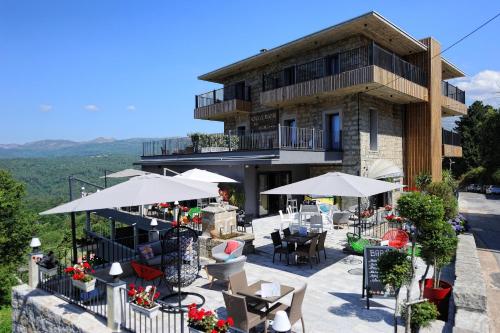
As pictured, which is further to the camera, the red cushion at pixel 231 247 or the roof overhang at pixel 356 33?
the roof overhang at pixel 356 33

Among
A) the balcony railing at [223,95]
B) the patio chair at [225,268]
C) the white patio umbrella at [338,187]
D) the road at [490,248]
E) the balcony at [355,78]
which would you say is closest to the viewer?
the patio chair at [225,268]

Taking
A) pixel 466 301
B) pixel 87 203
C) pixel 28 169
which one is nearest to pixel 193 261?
pixel 87 203

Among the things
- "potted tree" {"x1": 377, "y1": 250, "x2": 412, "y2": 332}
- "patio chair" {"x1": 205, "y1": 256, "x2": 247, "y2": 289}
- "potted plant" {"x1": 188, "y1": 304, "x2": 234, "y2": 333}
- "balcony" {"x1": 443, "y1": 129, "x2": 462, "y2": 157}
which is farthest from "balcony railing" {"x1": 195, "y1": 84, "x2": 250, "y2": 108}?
"potted plant" {"x1": 188, "y1": 304, "x2": 234, "y2": 333}

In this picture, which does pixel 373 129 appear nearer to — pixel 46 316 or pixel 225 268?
pixel 225 268

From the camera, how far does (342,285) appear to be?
22.8ft

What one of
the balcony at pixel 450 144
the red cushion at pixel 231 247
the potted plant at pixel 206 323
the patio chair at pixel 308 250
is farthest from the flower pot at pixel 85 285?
the balcony at pixel 450 144

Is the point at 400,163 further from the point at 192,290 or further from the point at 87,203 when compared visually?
the point at 87,203

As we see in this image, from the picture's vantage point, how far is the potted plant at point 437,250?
520cm

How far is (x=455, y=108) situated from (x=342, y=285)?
20721 millimetres

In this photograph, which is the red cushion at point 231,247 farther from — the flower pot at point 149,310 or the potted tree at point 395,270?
the potted tree at point 395,270

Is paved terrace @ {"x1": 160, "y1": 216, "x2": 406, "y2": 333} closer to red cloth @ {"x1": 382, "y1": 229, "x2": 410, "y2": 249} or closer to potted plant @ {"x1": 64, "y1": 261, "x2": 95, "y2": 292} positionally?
red cloth @ {"x1": 382, "y1": 229, "x2": 410, "y2": 249}

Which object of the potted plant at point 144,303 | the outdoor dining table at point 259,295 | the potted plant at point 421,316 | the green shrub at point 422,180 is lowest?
the potted plant at point 421,316

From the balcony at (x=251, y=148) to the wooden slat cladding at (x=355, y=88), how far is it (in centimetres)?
174

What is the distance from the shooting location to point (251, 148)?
1602 centimetres
